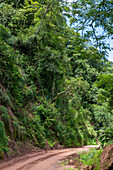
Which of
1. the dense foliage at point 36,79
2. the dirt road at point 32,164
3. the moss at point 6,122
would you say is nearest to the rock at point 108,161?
the dirt road at point 32,164

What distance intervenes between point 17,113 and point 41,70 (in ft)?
25.5

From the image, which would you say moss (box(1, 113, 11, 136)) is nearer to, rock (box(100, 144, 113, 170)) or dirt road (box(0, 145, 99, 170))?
dirt road (box(0, 145, 99, 170))

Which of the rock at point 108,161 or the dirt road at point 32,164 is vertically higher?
the rock at point 108,161

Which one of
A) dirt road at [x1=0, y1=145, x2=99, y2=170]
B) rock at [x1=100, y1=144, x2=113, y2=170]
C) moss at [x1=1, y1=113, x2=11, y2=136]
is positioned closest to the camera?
rock at [x1=100, y1=144, x2=113, y2=170]

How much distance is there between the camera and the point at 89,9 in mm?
5797

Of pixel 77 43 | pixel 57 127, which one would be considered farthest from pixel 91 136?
pixel 77 43

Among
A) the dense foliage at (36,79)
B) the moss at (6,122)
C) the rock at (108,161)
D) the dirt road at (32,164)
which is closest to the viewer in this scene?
the rock at (108,161)

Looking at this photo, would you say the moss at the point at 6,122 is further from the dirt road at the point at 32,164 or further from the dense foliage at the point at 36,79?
the dirt road at the point at 32,164

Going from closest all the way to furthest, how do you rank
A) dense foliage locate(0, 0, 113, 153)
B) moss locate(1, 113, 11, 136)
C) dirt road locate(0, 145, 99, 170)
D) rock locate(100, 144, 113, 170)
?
1. rock locate(100, 144, 113, 170)
2. dirt road locate(0, 145, 99, 170)
3. moss locate(1, 113, 11, 136)
4. dense foliage locate(0, 0, 113, 153)

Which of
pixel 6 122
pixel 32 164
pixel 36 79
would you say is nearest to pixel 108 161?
pixel 32 164

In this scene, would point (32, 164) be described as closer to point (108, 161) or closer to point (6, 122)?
point (6, 122)

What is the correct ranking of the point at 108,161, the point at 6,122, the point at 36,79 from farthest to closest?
the point at 36,79 → the point at 6,122 → the point at 108,161

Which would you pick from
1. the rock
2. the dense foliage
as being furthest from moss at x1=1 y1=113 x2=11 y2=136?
the rock

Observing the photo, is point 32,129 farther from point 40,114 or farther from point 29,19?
point 29,19
